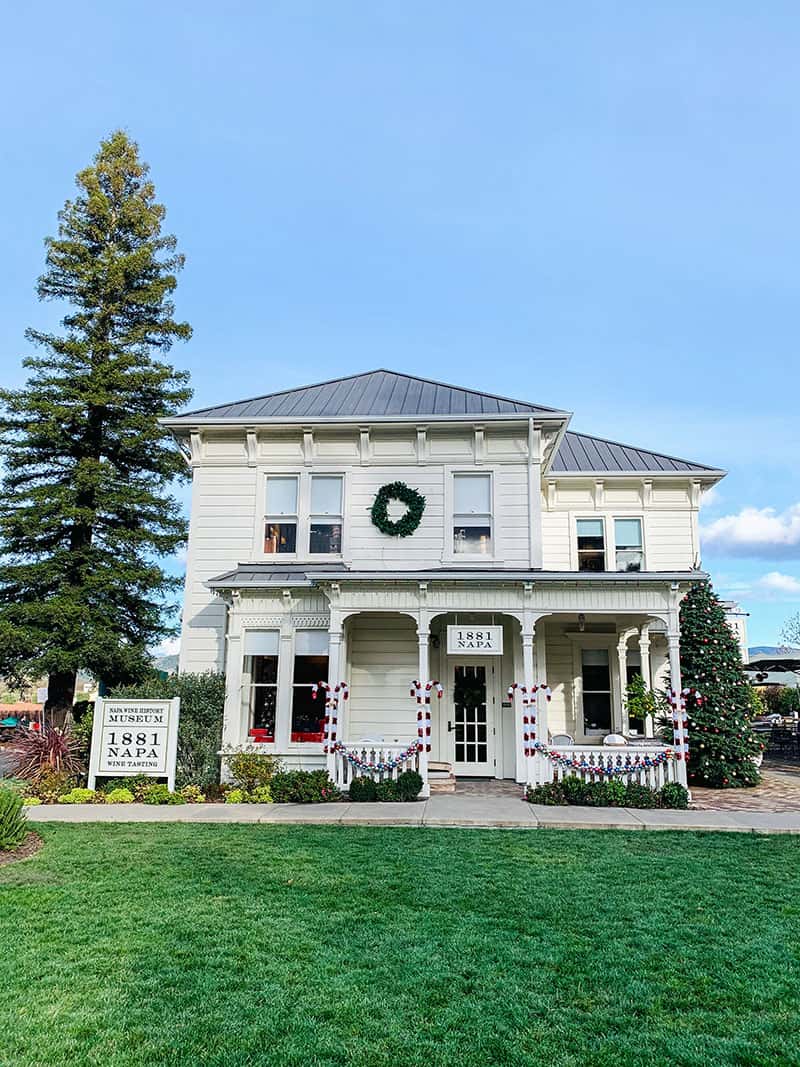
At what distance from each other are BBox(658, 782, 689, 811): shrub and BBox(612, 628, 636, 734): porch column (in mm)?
3861

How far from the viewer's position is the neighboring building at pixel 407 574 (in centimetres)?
1269

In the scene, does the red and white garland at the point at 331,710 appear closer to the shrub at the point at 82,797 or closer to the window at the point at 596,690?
the shrub at the point at 82,797

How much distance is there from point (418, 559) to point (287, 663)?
333 centimetres

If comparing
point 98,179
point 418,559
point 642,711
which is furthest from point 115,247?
point 642,711

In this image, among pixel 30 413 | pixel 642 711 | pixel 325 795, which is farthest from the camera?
pixel 30 413

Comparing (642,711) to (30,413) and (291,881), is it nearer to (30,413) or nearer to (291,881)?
(291,881)

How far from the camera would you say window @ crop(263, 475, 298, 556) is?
15148 mm

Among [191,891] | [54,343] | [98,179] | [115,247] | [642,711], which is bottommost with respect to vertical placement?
[191,891]

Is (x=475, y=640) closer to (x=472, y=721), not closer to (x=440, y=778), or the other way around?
(x=440, y=778)

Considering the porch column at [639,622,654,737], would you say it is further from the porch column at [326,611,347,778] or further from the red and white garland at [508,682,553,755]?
the porch column at [326,611,347,778]

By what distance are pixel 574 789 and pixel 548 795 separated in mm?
427

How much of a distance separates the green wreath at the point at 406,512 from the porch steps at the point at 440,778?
15.0 ft

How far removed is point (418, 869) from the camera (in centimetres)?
741

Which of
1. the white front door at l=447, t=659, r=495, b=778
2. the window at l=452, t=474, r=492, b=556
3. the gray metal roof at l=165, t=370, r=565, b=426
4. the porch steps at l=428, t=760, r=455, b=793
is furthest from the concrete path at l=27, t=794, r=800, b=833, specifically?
the gray metal roof at l=165, t=370, r=565, b=426
